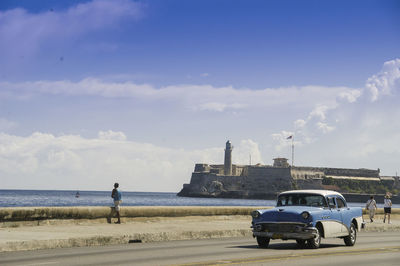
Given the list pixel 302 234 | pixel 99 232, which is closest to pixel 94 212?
pixel 99 232

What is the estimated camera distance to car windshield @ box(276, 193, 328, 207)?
17.3 metres

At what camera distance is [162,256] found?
46.6 feet

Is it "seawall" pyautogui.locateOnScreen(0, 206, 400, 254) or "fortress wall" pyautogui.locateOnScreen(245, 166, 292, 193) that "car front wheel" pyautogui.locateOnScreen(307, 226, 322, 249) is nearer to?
"seawall" pyautogui.locateOnScreen(0, 206, 400, 254)

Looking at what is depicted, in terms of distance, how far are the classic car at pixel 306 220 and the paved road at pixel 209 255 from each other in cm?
36

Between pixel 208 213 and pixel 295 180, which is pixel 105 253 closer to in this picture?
pixel 208 213

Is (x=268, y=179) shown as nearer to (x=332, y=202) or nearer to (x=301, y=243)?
(x=332, y=202)

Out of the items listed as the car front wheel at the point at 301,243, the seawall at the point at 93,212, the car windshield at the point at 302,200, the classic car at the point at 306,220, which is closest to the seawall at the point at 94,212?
the seawall at the point at 93,212

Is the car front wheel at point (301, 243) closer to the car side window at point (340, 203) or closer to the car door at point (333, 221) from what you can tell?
the car door at point (333, 221)

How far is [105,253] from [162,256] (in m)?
1.70

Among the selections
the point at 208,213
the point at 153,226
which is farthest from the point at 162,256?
the point at 208,213

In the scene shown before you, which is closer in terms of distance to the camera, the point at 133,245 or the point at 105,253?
the point at 105,253

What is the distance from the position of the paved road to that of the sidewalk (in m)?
0.63

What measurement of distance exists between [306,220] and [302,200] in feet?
4.74

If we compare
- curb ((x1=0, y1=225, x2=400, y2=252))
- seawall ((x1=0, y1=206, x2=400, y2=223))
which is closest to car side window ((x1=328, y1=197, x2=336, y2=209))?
curb ((x1=0, y1=225, x2=400, y2=252))
